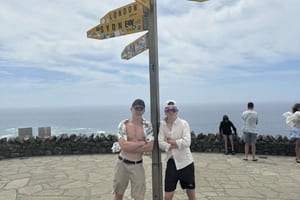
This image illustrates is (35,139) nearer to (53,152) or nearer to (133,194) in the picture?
(53,152)

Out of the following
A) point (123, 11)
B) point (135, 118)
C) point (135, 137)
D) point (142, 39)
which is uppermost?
point (123, 11)

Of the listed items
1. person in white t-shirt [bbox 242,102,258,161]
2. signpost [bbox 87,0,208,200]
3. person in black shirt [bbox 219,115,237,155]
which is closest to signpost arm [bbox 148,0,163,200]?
signpost [bbox 87,0,208,200]

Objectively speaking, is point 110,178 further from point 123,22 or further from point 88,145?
point 123,22

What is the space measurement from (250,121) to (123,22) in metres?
5.14

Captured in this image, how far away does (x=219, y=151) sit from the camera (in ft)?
24.2

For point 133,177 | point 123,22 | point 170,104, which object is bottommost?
point 133,177

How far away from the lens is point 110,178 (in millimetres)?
5031

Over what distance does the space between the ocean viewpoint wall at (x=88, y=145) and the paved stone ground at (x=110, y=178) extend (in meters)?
0.35

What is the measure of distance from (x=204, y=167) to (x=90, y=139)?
4101mm

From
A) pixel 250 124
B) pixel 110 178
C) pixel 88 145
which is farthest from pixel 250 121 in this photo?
pixel 88 145

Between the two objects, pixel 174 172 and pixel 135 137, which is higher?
pixel 135 137

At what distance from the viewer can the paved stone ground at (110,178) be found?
13.3ft

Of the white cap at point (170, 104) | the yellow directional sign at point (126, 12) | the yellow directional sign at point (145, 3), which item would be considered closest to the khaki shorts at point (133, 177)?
the white cap at point (170, 104)

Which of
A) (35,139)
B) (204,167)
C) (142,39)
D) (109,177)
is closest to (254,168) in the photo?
(204,167)
